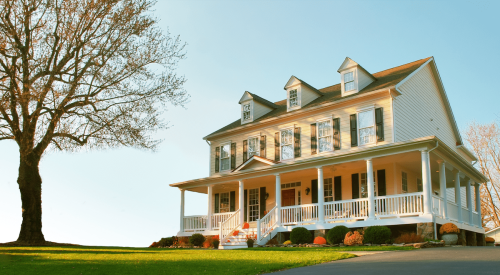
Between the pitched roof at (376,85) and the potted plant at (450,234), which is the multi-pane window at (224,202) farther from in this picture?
the potted plant at (450,234)

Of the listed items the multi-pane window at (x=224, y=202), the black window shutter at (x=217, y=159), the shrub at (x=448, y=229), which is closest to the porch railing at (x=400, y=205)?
the shrub at (x=448, y=229)

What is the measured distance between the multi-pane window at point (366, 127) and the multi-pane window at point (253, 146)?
651 centimetres

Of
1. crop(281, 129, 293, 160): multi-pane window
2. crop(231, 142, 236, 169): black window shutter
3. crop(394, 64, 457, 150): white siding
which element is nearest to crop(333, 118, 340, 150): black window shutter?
crop(281, 129, 293, 160): multi-pane window

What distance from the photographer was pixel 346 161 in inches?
746

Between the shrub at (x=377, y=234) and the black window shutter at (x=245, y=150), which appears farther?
the black window shutter at (x=245, y=150)

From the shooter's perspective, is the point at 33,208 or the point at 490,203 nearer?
the point at 33,208

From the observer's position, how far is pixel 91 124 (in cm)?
1961

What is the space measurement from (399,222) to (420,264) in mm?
7651

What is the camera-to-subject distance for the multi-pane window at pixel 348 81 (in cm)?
2205

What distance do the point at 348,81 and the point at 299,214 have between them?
692 cm

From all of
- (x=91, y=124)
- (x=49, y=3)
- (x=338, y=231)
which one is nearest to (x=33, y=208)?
(x=91, y=124)

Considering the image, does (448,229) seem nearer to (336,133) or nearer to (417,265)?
(336,133)

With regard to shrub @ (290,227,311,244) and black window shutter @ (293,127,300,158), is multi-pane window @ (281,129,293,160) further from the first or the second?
shrub @ (290,227,311,244)

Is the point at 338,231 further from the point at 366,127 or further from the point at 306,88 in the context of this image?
the point at 306,88
